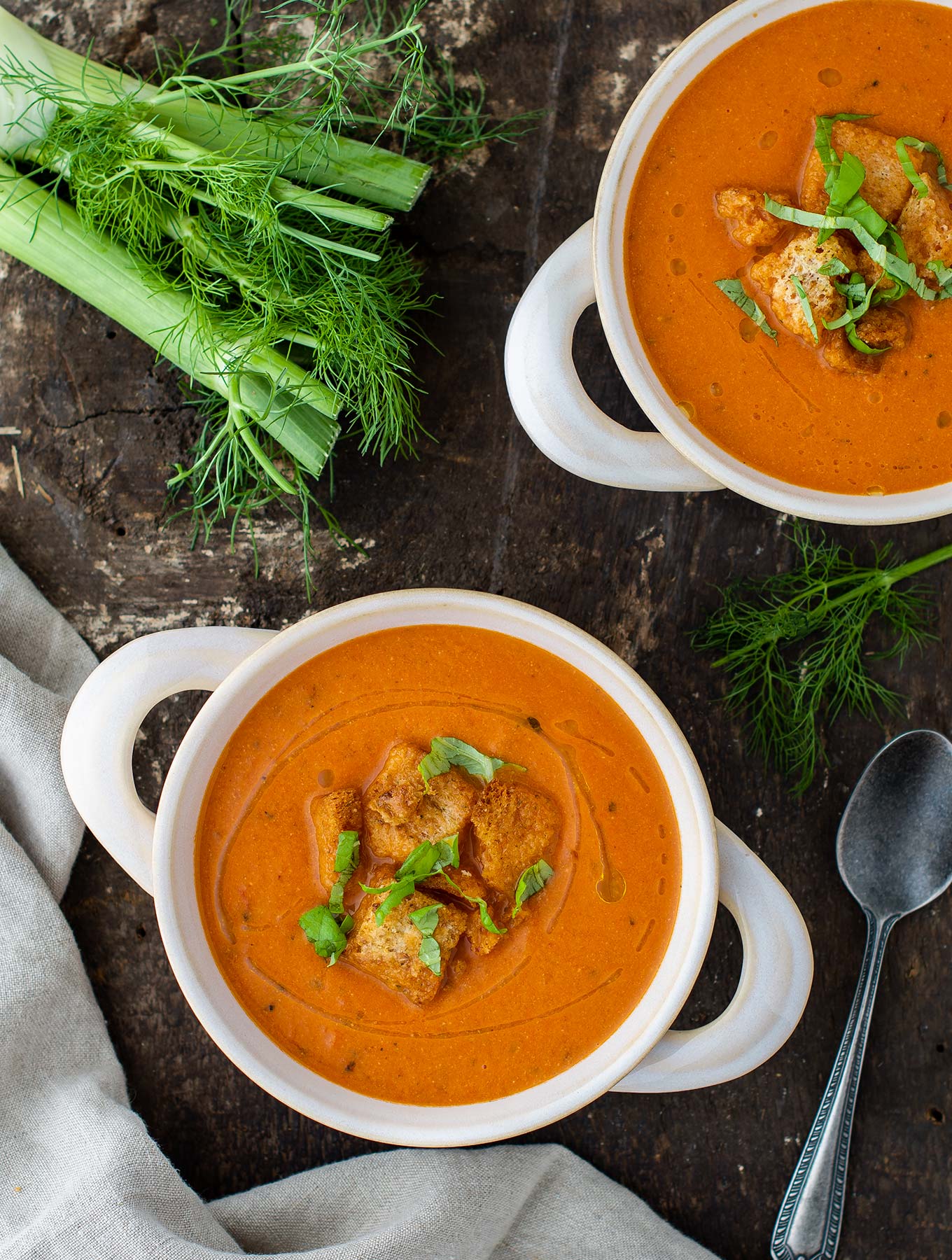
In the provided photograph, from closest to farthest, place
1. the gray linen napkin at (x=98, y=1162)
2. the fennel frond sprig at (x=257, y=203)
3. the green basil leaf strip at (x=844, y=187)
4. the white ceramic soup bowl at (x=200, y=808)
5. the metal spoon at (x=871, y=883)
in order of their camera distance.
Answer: the green basil leaf strip at (x=844, y=187) < the white ceramic soup bowl at (x=200, y=808) < the fennel frond sprig at (x=257, y=203) < the gray linen napkin at (x=98, y=1162) < the metal spoon at (x=871, y=883)

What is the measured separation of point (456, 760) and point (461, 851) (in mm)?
209

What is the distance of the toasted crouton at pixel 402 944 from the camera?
1703mm

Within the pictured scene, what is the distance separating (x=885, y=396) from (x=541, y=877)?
1.11 meters

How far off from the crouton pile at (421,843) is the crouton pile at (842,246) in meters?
1.02

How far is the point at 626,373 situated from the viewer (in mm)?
1698

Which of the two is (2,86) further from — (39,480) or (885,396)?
(885,396)

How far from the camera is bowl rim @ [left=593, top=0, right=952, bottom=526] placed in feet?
5.50

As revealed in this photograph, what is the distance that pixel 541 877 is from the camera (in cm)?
175

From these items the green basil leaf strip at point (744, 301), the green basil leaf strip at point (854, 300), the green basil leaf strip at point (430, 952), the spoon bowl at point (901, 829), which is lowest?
the spoon bowl at point (901, 829)

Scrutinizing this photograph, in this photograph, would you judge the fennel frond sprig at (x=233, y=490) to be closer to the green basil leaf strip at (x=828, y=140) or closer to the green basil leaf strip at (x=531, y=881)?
the green basil leaf strip at (x=531, y=881)

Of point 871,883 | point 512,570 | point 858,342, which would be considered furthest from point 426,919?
point 858,342

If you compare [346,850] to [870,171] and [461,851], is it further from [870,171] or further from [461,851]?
[870,171]

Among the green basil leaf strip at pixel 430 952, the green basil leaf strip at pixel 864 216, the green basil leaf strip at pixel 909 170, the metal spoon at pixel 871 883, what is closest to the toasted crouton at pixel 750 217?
the green basil leaf strip at pixel 864 216

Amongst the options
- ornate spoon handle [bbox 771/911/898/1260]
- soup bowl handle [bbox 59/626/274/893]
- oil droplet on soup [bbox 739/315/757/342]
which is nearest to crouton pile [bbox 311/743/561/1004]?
soup bowl handle [bbox 59/626/274/893]
